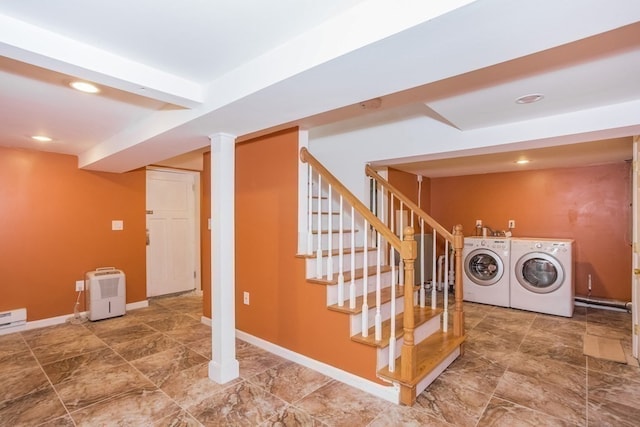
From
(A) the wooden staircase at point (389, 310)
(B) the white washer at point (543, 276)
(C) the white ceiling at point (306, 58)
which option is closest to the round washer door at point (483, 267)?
(B) the white washer at point (543, 276)

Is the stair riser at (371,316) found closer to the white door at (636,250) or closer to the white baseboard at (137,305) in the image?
the white door at (636,250)

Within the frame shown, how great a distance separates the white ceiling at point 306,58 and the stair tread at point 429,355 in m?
1.76

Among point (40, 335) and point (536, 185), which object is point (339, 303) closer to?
point (40, 335)

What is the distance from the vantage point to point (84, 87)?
1982 mm

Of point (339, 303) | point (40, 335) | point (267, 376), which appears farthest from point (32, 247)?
point (339, 303)

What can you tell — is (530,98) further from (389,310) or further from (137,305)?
(137,305)

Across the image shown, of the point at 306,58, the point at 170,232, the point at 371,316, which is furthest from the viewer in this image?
the point at 170,232

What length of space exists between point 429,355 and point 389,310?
45 cm

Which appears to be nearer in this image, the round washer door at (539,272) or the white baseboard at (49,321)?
the white baseboard at (49,321)

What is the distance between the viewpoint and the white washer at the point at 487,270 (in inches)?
174

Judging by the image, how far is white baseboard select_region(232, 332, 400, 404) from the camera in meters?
2.21

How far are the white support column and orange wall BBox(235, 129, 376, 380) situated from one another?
0.53 metres

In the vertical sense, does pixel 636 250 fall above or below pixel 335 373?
above

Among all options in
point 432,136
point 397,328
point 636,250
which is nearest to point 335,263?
point 397,328
